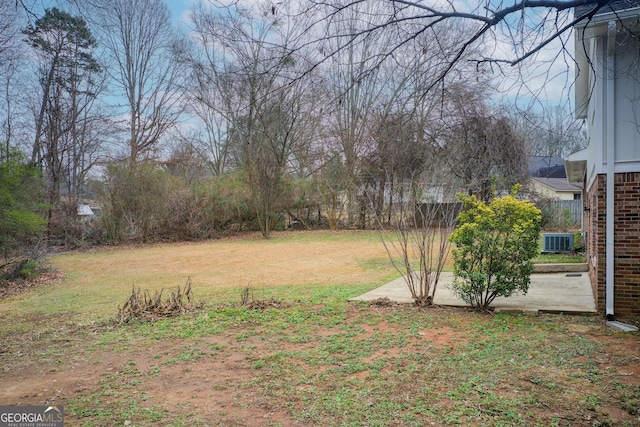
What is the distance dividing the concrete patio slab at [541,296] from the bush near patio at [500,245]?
1.50ft

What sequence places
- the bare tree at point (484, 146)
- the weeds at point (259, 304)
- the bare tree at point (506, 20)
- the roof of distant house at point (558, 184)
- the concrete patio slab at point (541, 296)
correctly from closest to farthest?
the bare tree at point (506, 20), the concrete patio slab at point (541, 296), the weeds at point (259, 304), the bare tree at point (484, 146), the roof of distant house at point (558, 184)

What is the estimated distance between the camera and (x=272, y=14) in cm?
354

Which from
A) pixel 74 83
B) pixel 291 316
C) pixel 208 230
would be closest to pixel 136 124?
pixel 74 83

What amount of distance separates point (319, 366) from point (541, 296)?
4504mm

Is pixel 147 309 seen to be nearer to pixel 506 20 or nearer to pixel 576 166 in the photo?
pixel 506 20

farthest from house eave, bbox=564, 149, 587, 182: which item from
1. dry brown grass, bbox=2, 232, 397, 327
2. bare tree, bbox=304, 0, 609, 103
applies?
bare tree, bbox=304, 0, 609, 103

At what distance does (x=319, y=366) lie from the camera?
4250mm

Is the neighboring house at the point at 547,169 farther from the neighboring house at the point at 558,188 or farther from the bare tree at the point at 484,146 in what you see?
the bare tree at the point at 484,146

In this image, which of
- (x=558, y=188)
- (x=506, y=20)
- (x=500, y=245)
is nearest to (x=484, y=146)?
(x=558, y=188)

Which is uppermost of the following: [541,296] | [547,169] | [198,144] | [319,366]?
[198,144]

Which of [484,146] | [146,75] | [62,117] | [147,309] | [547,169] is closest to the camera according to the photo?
[147,309]

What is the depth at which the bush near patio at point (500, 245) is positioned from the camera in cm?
605

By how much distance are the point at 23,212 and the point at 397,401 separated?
11006 mm

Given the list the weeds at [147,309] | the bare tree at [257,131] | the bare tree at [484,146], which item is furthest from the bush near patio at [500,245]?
the bare tree at [484,146]
